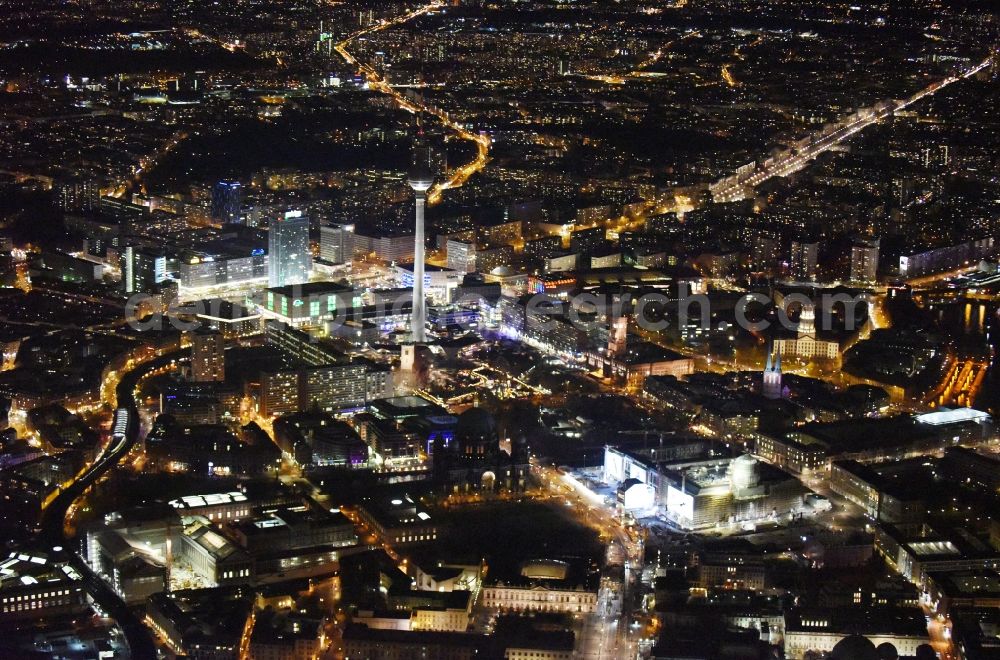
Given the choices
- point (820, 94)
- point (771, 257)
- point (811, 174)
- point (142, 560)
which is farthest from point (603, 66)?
point (142, 560)

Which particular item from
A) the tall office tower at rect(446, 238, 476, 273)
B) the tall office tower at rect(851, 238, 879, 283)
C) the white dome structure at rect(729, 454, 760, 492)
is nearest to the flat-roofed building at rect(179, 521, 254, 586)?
the white dome structure at rect(729, 454, 760, 492)

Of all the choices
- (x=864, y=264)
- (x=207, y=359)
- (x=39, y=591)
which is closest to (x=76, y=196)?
(x=207, y=359)

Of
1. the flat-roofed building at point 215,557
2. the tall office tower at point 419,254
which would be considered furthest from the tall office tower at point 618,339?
the flat-roofed building at point 215,557

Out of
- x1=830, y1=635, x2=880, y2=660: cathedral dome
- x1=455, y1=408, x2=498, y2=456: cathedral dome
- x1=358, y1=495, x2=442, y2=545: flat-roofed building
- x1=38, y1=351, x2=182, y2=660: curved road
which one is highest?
x1=830, y1=635, x2=880, y2=660: cathedral dome

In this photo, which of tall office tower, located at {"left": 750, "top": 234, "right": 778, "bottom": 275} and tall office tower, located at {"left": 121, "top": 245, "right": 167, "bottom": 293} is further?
tall office tower, located at {"left": 750, "top": 234, "right": 778, "bottom": 275}

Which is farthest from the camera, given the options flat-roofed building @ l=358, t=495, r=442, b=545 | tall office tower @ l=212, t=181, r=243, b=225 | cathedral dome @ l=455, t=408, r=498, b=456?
tall office tower @ l=212, t=181, r=243, b=225

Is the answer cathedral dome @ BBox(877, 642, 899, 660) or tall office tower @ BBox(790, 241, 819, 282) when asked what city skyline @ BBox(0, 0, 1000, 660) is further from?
cathedral dome @ BBox(877, 642, 899, 660)

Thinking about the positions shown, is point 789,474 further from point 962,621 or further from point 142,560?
point 142,560

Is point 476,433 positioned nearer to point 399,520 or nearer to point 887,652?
point 399,520
